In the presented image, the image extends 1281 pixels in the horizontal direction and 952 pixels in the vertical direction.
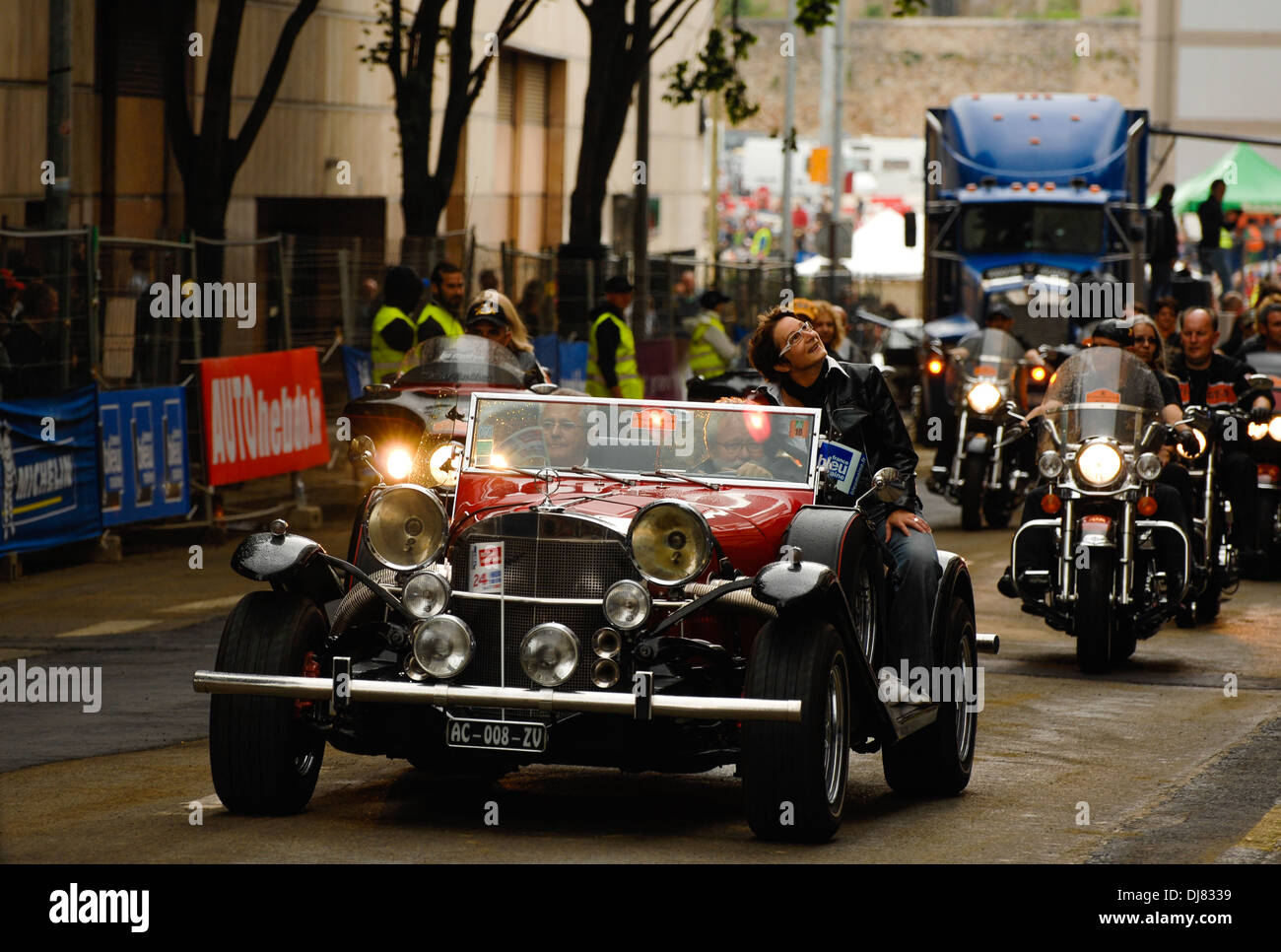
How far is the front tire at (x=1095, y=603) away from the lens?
1209cm

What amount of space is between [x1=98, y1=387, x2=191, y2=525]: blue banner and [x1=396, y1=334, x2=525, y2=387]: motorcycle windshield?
348cm

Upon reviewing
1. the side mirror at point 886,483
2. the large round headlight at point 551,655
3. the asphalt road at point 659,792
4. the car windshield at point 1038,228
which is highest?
the car windshield at point 1038,228

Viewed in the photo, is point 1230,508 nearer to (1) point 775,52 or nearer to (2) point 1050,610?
(2) point 1050,610

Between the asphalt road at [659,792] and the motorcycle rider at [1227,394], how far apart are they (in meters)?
2.73

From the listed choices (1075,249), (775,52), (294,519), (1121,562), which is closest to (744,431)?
(1121,562)

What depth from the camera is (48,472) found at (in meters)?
15.2

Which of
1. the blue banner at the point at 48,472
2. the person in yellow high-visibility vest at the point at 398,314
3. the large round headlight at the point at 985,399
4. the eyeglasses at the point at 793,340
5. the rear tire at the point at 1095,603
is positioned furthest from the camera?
the large round headlight at the point at 985,399

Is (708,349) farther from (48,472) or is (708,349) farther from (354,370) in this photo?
(48,472)

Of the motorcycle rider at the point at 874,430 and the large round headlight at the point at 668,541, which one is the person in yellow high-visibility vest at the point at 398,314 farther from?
the large round headlight at the point at 668,541

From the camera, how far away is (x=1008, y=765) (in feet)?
31.2

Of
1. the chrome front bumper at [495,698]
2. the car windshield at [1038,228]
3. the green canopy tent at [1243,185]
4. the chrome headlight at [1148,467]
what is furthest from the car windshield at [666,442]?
the green canopy tent at [1243,185]

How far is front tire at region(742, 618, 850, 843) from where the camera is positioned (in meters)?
7.20

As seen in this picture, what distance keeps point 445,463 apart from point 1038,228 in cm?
1649

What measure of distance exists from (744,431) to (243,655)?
81.7 inches
